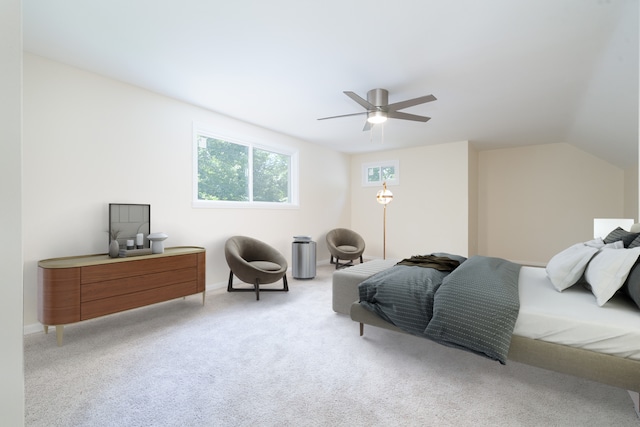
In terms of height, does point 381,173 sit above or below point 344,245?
above

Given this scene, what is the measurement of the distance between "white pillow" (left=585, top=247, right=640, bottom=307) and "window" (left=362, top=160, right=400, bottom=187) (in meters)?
5.02

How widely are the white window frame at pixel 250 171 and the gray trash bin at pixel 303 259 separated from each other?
0.92 metres

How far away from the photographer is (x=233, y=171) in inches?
188

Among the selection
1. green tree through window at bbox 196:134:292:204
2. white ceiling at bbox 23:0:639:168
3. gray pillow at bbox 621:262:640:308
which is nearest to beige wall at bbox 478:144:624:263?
white ceiling at bbox 23:0:639:168

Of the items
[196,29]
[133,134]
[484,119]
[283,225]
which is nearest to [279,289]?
[283,225]

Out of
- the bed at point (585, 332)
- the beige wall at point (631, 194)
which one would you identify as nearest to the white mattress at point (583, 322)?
the bed at point (585, 332)

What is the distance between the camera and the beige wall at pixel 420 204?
603 cm

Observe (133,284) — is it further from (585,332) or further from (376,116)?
(585,332)

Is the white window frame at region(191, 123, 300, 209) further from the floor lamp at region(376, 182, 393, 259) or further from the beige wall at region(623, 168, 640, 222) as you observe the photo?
the beige wall at region(623, 168, 640, 222)

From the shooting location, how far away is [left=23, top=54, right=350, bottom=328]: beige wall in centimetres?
279

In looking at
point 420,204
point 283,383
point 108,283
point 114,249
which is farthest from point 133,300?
point 420,204

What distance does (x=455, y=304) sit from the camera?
1933 millimetres

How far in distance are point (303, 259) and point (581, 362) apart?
148 inches

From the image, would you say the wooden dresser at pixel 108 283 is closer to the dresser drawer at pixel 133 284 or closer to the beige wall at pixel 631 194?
the dresser drawer at pixel 133 284
